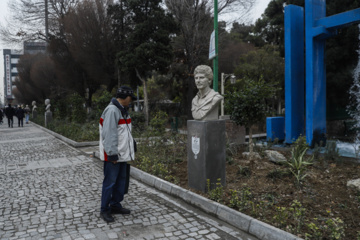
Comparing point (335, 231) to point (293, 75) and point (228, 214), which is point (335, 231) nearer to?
point (228, 214)

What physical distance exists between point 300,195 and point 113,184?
295 cm

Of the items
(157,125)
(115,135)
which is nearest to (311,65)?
(157,125)

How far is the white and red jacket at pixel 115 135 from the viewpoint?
3939 mm

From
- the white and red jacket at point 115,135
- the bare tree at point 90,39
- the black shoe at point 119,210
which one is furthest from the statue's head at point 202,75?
the bare tree at point 90,39

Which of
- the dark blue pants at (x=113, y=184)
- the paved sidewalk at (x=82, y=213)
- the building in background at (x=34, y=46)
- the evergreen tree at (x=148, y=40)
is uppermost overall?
the building in background at (x=34, y=46)

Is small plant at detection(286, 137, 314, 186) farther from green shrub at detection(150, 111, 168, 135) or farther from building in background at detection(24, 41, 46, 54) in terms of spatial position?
building in background at detection(24, 41, 46, 54)

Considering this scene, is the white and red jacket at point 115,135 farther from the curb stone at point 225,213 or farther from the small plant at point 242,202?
the small plant at point 242,202

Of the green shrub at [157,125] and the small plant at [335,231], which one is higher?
the green shrub at [157,125]

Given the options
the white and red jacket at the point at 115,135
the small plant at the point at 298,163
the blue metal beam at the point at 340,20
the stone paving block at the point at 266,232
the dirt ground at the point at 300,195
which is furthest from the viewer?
the blue metal beam at the point at 340,20

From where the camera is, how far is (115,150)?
12.9 ft

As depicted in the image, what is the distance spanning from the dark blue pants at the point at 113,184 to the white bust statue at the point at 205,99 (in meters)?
1.63

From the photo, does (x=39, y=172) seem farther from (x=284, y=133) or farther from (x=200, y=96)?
(x=284, y=133)

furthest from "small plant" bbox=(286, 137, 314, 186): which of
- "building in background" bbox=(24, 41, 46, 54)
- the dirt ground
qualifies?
"building in background" bbox=(24, 41, 46, 54)

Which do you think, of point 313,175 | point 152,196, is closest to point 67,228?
point 152,196
